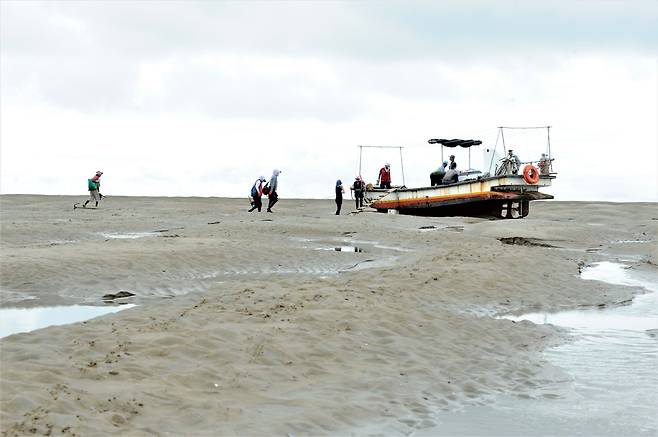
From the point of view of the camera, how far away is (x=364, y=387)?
7934 millimetres

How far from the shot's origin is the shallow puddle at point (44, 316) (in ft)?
35.3

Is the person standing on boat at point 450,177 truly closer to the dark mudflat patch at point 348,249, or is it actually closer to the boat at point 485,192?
the boat at point 485,192

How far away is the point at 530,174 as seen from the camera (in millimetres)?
37156

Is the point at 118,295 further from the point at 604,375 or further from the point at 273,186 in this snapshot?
the point at 273,186

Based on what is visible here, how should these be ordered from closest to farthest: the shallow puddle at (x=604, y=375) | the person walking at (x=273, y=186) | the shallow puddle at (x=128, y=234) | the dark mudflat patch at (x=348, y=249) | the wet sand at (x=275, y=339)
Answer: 1. the wet sand at (x=275, y=339)
2. the shallow puddle at (x=604, y=375)
3. the dark mudflat patch at (x=348, y=249)
4. the shallow puddle at (x=128, y=234)
5. the person walking at (x=273, y=186)

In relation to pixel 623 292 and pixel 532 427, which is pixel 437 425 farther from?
pixel 623 292

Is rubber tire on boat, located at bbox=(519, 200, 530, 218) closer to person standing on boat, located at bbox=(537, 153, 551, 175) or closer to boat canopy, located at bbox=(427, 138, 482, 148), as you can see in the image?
person standing on boat, located at bbox=(537, 153, 551, 175)

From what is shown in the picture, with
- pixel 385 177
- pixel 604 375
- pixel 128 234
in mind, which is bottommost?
pixel 604 375

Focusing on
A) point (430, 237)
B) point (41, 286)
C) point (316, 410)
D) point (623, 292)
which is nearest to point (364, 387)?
point (316, 410)

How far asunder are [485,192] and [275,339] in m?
29.6

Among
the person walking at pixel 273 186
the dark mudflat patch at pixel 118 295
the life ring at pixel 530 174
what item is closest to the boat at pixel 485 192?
the life ring at pixel 530 174

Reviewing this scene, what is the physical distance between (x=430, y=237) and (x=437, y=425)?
1880cm

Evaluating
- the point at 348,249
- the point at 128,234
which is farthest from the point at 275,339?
the point at 128,234

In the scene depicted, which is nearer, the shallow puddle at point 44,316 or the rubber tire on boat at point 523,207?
the shallow puddle at point 44,316
